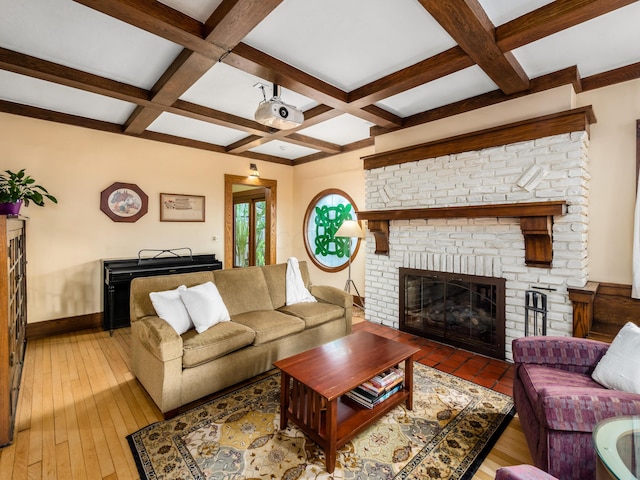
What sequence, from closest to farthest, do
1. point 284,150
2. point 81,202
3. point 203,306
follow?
point 203,306 < point 81,202 < point 284,150

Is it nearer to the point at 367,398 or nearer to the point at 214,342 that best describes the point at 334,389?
the point at 367,398

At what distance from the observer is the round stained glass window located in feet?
16.8

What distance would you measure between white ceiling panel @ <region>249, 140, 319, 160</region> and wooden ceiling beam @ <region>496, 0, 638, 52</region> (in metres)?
3.41

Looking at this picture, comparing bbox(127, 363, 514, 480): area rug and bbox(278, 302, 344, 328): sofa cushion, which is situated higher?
bbox(278, 302, 344, 328): sofa cushion

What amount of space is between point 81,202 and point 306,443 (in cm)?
397

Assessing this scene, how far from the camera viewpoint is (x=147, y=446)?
71.9 inches

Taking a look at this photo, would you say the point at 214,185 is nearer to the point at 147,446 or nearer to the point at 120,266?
the point at 120,266

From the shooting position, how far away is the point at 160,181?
453 cm

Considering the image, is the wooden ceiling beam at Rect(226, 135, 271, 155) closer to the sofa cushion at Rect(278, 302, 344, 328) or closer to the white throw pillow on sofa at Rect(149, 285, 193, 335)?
the sofa cushion at Rect(278, 302, 344, 328)

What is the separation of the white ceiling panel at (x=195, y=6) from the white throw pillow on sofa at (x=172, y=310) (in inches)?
78.6

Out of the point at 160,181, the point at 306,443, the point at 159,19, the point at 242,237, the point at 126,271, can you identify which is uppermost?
the point at 159,19

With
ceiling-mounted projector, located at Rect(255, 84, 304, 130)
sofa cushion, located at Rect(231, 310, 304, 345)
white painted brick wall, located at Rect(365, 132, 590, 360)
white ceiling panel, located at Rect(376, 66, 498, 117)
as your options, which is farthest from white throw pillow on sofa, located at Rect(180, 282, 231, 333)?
white ceiling panel, located at Rect(376, 66, 498, 117)

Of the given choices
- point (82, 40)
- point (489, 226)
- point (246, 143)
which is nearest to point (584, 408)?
point (489, 226)

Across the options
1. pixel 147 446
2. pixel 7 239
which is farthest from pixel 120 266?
pixel 147 446
